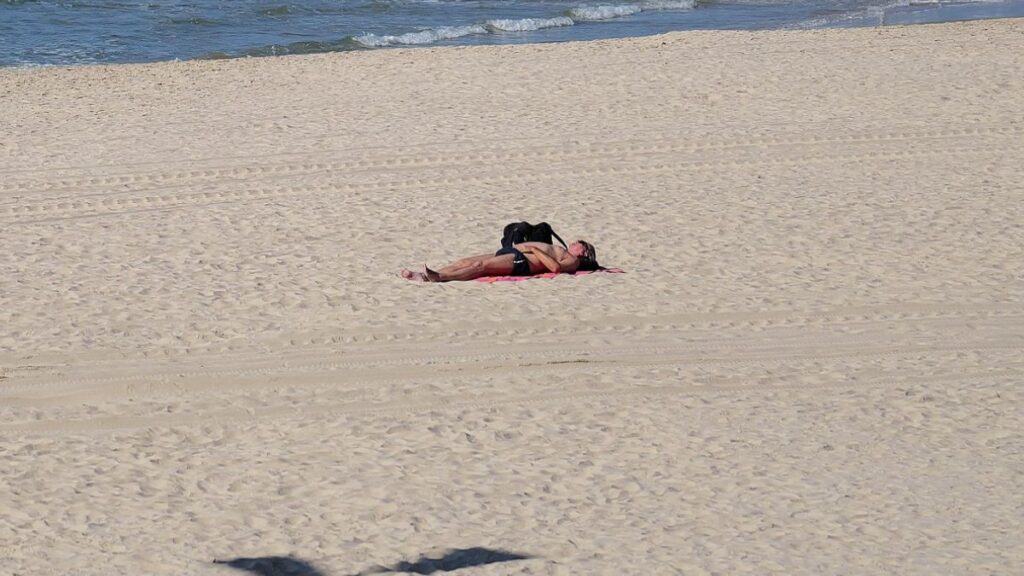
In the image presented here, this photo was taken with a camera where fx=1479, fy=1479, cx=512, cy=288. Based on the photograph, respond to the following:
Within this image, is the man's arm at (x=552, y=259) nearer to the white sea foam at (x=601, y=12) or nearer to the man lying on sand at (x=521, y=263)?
the man lying on sand at (x=521, y=263)

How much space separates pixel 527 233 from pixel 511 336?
1370 millimetres

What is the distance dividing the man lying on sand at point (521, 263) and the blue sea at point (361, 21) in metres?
11.0

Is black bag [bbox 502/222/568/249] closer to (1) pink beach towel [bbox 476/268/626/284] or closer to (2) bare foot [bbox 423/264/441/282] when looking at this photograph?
(1) pink beach towel [bbox 476/268/626/284]

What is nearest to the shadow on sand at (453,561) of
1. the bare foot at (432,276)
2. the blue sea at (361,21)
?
the bare foot at (432,276)

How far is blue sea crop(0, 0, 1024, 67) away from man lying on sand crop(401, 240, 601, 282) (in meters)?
11.0

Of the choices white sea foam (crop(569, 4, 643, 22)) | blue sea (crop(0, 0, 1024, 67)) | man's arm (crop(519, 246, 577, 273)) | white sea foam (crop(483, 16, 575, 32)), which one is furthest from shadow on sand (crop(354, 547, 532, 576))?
white sea foam (crop(569, 4, 643, 22))

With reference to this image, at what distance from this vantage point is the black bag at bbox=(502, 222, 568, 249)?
9.08 meters

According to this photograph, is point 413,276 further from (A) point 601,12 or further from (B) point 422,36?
(A) point 601,12

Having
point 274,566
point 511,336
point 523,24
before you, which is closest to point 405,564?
point 274,566

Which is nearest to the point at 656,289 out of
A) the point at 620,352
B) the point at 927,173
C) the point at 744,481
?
the point at 620,352

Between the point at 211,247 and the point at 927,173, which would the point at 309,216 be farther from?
the point at 927,173

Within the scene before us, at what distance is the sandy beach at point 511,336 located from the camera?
5.73 metres

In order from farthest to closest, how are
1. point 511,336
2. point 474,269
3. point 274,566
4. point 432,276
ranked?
point 474,269, point 432,276, point 511,336, point 274,566

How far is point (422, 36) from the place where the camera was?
21016 mm
